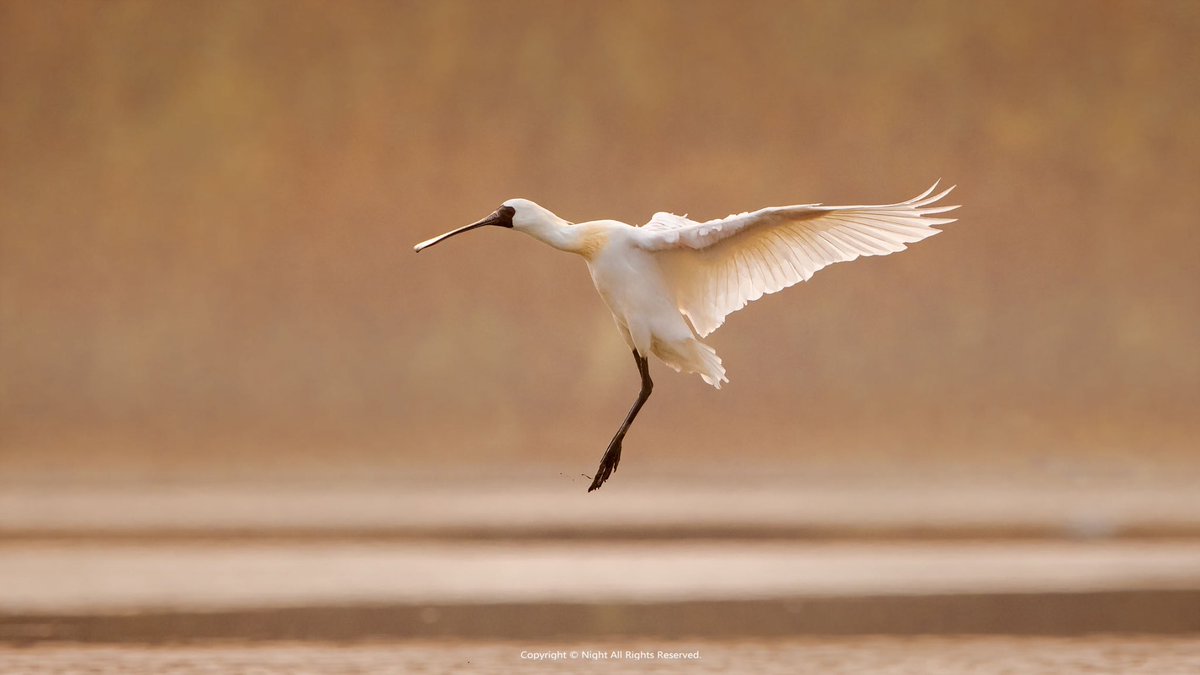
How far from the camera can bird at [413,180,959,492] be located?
→ 9531 millimetres

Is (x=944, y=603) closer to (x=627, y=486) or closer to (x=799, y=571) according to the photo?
(x=799, y=571)

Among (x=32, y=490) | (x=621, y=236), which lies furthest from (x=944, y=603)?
(x=32, y=490)

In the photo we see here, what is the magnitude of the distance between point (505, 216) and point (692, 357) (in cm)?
122

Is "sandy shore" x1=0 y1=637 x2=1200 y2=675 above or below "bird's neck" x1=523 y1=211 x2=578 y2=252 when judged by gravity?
below

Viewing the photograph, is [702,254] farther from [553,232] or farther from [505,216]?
[505,216]

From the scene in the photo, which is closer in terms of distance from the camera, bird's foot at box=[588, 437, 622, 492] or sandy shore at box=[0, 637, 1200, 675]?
bird's foot at box=[588, 437, 622, 492]

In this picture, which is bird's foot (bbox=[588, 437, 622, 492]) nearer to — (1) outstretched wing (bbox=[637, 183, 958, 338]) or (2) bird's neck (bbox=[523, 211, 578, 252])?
(2) bird's neck (bbox=[523, 211, 578, 252])

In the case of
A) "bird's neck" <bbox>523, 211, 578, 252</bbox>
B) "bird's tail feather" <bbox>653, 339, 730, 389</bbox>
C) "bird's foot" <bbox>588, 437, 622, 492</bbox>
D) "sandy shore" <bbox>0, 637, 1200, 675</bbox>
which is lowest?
"sandy shore" <bbox>0, 637, 1200, 675</bbox>

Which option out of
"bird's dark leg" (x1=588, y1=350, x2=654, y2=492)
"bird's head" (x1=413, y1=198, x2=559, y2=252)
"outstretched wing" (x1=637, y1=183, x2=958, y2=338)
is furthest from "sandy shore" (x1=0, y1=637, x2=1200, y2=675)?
"bird's head" (x1=413, y1=198, x2=559, y2=252)

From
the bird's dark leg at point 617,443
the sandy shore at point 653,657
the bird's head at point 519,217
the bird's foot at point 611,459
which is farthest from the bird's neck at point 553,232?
the sandy shore at point 653,657

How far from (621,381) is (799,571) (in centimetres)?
894

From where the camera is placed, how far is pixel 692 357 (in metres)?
9.91

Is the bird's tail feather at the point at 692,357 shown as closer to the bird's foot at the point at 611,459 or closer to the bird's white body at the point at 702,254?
the bird's white body at the point at 702,254

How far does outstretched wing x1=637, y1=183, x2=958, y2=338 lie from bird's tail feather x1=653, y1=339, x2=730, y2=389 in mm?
295
